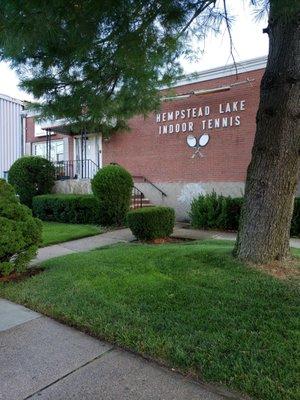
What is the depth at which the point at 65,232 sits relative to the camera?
10633mm

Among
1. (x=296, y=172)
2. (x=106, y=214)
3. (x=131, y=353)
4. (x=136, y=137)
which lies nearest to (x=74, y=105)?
(x=296, y=172)

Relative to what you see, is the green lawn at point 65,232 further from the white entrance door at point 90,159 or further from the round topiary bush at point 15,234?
the white entrance door at point 90,159

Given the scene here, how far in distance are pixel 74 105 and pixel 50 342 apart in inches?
158

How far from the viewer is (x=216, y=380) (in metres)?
2.78

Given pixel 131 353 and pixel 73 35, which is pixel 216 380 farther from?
pixel 73 35

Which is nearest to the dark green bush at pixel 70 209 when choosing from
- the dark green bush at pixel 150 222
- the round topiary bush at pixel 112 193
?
the round topiary bush at pixel 112 193

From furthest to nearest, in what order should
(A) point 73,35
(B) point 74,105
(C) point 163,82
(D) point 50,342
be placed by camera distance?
(C) point 163,82 < (B) point 74,105 < (A) point 73,35 < (D) point 50,342

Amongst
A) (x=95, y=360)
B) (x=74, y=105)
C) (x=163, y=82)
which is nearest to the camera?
(x=95, y=360)

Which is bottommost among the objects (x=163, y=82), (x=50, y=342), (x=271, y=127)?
(x=50, y=342)

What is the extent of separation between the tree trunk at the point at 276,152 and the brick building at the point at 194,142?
6583 mm

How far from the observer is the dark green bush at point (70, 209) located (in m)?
12.5

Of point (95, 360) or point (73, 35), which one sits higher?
point (73, 35)

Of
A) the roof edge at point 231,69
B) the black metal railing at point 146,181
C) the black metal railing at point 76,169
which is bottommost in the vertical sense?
the black metal railing at point 146,181

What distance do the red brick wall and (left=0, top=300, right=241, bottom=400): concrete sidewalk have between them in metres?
10.5
